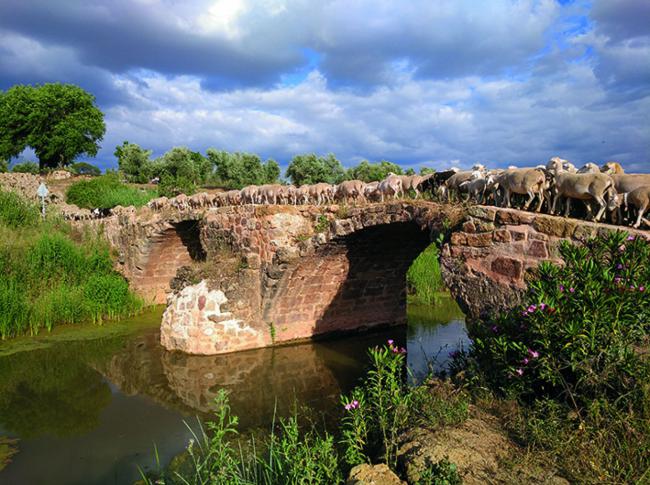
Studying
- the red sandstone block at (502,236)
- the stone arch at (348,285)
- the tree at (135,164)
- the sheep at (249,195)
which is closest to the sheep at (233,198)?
the sheep at (249,195)

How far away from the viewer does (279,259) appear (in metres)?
9.00

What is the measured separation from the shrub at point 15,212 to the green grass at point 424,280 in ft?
41.0

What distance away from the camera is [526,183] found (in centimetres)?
540

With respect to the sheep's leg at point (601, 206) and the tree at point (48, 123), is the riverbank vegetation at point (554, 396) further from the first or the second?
the tree at point (48, 123)

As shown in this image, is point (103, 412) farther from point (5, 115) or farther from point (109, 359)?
point (5, 115)

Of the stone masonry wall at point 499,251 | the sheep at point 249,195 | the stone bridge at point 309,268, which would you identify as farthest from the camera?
the sheep at point 249,195

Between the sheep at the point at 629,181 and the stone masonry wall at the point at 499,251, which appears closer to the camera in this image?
the sheep at the point at 629,181

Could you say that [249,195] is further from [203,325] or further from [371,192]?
[371,192]

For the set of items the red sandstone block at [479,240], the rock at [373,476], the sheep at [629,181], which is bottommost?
the rock at [373,476]

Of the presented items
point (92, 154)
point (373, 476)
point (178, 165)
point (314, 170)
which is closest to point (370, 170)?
point (314, 170)

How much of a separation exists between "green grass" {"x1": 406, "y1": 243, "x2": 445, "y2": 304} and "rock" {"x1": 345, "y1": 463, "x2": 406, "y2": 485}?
1100 centimetres

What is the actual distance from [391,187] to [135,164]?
99.8 feet

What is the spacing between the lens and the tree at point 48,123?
99.1ft

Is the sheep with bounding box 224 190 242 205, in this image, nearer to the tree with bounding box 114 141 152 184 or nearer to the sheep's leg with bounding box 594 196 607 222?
the sheep's leg with bounding box 594 196 607 222
